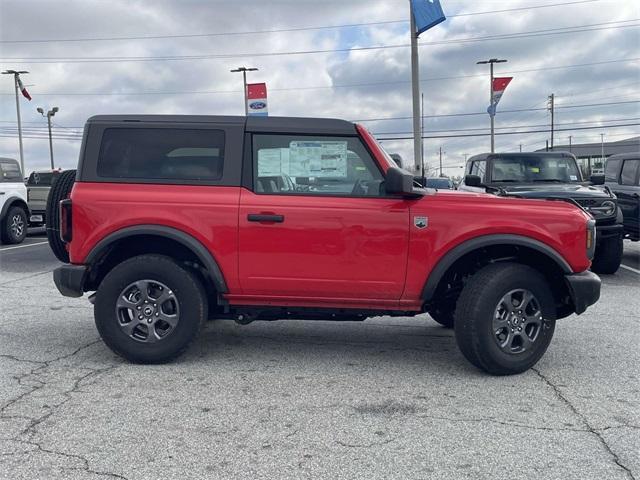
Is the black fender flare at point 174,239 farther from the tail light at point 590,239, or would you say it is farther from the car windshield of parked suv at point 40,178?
the car windshield of parked suv at point 40,178

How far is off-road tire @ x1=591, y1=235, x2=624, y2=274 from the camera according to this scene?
957 cm

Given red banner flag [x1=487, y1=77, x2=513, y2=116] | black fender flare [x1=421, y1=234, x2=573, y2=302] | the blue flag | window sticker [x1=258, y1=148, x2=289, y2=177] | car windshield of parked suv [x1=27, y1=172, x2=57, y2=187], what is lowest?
black fender flare [x1=421, y1=234, x2=573, y2=302]

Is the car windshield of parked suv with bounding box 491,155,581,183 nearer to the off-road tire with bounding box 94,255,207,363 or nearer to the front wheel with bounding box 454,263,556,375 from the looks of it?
the front wheel with bounding box 454,263,556,375

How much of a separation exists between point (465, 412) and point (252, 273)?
6.01ft

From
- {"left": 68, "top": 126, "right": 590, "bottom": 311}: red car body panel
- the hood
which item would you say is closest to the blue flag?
the hood

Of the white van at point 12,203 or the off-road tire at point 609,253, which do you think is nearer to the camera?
the off-road tire at point 609,253

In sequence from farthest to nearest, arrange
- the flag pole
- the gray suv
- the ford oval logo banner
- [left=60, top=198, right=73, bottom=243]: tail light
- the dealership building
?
the dealership building
the ford oval logo banner
the flag pole
the gray suv
[left=60, top=198, right=73, bottom=243]: tail light

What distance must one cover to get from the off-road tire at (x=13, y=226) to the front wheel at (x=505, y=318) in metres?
11.7

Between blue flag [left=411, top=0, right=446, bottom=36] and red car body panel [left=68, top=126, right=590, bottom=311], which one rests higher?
blue flag [left=411, top=0, right=446, bottom=36]

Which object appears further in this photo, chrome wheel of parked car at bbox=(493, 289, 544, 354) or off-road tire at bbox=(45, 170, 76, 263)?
off-road tire at bbox=(45, 170, 76, 263)

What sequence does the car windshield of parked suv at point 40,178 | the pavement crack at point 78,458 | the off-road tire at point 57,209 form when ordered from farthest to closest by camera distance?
the car windshield of parked suv at point 40,178
the off-road tire at point 57,209
the pavement crack at point 78,458

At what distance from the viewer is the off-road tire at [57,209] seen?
532 cm

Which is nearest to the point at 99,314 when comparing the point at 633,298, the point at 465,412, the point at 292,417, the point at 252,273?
the point at 252,273

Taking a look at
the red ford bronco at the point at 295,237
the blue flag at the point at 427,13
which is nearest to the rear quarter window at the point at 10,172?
the red ford bronco at the point at 295,237
